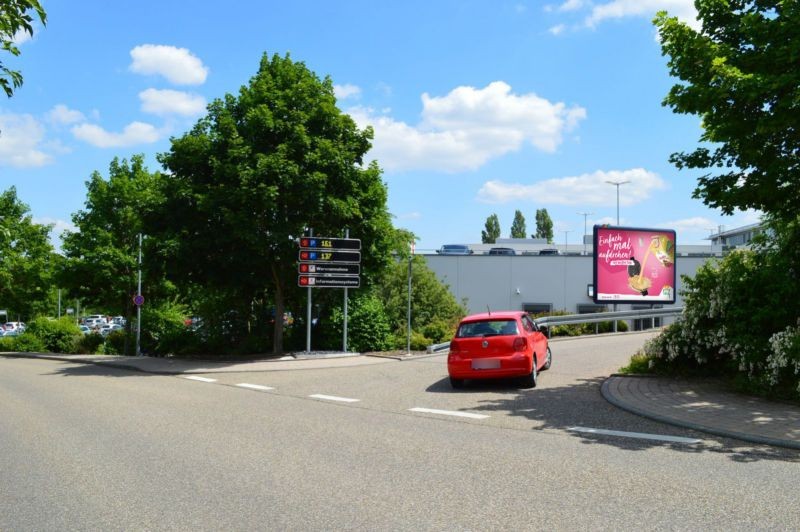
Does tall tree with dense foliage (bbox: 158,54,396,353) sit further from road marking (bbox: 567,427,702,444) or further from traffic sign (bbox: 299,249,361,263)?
road marking (bbox: 567,427,702,444)

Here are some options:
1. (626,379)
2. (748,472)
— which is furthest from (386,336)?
(748,472)

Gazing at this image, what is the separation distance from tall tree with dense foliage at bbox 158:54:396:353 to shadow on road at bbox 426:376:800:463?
8.13 m

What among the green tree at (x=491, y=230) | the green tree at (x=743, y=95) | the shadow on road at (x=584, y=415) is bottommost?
the shadow on road at (x=584, y=415)

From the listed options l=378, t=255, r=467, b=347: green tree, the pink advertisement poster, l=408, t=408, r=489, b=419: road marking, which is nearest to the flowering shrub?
l=408, t=408, r=489, b=419: road marking

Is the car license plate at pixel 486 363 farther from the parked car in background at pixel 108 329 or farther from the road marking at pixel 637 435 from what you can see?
the parked car in background at pixel 108 329

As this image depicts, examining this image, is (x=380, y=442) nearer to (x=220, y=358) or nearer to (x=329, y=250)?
(x=329, y=250)

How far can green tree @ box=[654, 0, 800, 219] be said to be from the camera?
887cm

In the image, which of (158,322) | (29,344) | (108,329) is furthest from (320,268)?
(108,329)

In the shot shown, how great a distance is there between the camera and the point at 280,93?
810 inches

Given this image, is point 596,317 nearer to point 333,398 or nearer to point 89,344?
point 333,398

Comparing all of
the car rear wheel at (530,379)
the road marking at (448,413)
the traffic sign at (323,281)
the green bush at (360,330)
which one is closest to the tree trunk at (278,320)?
the traffic sign at (323,281)

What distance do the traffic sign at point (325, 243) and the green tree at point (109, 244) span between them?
13577 millimetres

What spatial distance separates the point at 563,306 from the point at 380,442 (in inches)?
1675

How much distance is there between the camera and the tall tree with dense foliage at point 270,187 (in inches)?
750
